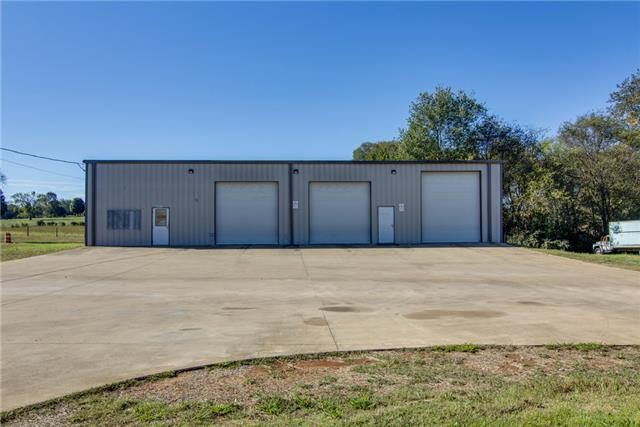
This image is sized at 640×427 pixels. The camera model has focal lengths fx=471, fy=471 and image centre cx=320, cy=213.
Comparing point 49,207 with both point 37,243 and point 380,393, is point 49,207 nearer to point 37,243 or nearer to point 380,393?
point 37,243

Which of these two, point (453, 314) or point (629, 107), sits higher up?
point (629, 107)

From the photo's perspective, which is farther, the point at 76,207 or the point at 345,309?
the point at 76,207

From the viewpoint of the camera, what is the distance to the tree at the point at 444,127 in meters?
38.9

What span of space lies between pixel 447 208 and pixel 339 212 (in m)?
5.94

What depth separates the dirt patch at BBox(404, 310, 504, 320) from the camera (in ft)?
26.2

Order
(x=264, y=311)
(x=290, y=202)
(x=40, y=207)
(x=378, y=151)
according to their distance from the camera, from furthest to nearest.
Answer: (x=40, y=207)
(x=378, y=151)
(x=290, y=202)
(x=264, y=311)

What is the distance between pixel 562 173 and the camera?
3547 cm

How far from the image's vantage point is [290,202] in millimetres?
25031

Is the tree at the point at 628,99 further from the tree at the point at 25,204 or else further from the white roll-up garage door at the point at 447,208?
the tree at the point at 25,204

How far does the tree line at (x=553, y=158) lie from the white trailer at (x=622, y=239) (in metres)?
1.45

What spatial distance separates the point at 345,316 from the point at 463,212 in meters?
19.4

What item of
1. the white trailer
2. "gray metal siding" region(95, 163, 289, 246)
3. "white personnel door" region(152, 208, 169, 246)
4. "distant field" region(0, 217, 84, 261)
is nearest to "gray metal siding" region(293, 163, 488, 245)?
"gray metal siding" region(95, 163, 289, 246)

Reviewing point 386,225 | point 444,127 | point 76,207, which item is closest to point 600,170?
point 444,127

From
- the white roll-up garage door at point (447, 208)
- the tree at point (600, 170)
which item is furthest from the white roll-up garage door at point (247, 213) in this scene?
the tree at point (600, 170)
